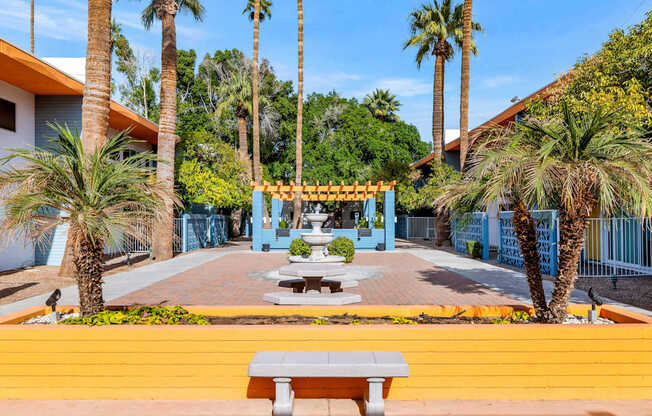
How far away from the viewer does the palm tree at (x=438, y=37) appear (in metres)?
23.3

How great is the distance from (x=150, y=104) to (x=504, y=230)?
1451 inches

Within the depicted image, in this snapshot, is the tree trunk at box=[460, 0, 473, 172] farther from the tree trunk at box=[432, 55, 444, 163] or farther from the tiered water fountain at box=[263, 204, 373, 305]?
the tiered water fountain at box=[263, 204, 373, 305]

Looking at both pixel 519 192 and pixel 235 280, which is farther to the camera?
pixel 235 280

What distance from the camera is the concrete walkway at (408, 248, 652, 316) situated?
8938mm

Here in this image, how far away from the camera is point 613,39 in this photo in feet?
39.8

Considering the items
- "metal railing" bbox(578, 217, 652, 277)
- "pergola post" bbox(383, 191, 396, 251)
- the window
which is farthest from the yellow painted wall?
"pergola post" bbox(383, 191, 396, 251)

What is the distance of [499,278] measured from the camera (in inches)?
469

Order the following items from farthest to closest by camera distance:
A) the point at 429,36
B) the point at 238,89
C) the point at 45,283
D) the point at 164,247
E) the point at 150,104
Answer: the point at 150,104 < the point at 238,89 < the point at 429,36 < the point at 164,247 < the point at 45,283

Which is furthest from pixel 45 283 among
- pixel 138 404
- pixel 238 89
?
pixel 238 89

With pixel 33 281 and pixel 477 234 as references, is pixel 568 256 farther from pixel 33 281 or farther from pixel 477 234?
pixel 477 234

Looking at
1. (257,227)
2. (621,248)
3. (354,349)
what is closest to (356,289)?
(354,349)

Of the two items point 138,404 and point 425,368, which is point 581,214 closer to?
point 425,368

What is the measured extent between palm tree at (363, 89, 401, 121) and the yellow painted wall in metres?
48.0

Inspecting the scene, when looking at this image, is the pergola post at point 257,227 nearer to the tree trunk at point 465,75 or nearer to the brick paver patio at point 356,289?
the brick paver patio at point 356,289
